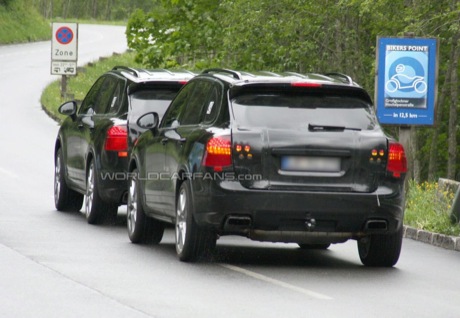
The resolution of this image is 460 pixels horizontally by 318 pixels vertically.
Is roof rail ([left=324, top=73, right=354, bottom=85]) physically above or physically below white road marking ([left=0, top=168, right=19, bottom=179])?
above

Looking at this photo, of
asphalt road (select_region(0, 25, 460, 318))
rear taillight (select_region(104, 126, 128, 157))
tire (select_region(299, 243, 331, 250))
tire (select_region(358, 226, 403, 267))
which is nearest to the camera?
asphalt road (select_region(0, 25, 460, 318))

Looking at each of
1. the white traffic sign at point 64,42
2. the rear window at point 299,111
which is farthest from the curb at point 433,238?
the white traffic sign at point 64,42

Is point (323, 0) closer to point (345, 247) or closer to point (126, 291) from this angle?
point (345, 247)

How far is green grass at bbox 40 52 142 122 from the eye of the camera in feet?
138

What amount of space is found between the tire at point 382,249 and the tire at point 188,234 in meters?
1.46

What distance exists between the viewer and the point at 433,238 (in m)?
15.5

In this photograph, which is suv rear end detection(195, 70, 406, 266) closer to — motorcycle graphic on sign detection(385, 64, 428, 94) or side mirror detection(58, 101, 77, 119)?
side mirror detection(58, 101, 77, 119)

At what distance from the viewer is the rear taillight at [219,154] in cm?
1191

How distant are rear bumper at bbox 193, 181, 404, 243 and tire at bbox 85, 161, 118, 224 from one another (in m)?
3.86

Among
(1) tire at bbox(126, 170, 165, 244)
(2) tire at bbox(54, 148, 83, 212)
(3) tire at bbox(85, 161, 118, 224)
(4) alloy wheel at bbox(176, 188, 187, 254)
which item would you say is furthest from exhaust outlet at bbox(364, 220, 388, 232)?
(2) tire at bbox(54, 148, 83, 212)

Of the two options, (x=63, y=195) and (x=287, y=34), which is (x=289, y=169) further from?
(x=287, y=34)

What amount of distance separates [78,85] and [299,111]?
3935cm

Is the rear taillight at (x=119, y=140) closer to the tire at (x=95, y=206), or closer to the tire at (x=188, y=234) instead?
the tire at (x=95, y=206)

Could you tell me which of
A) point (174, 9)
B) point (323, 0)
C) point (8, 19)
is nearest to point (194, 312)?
point (323, 0)
